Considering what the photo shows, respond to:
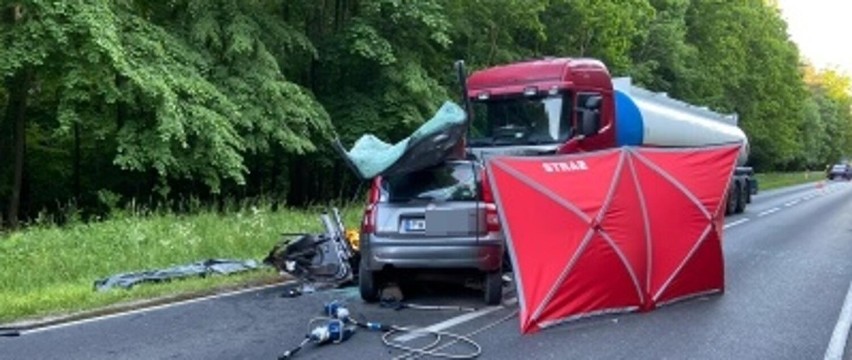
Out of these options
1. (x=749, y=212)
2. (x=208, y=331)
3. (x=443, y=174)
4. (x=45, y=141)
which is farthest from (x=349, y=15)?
(x=208, y=331)

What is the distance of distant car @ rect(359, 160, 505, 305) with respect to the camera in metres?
8.89

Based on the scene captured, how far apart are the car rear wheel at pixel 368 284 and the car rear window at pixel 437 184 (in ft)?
2.81

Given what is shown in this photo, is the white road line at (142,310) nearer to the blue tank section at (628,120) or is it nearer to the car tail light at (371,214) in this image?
the car tail light at (371,214)

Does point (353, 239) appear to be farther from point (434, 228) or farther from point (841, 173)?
point (841, 173)

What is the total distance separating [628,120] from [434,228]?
962 cm

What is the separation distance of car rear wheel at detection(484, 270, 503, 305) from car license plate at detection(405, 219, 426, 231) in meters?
0.91

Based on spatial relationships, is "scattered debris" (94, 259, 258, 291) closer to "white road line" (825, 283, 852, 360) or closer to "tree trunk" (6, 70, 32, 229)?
"white road line" (825, 283, 852, 360)

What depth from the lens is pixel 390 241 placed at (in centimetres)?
908

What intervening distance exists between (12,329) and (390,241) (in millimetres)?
3885

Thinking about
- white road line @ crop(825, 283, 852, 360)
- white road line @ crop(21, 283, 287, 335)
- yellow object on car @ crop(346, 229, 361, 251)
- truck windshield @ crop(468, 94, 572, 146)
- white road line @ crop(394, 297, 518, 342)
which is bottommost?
white road line @ crop(21, 283, 287, 335)

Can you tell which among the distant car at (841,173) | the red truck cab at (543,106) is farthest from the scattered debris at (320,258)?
the distant car at (841,173)

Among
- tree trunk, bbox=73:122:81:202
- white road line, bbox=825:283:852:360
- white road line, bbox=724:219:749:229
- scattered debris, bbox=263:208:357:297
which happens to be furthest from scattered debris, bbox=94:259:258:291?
tree trunk, bbox=73:122:81:202

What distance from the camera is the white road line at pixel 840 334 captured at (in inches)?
276

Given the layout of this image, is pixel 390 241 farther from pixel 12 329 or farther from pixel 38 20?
pixel 38 20
